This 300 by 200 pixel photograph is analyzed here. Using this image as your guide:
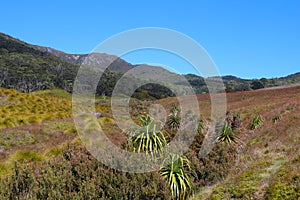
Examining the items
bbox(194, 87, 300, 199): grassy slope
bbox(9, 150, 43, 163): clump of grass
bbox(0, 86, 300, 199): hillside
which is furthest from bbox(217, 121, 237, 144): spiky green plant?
bbox(9, 150, 43, 163): clump of grass

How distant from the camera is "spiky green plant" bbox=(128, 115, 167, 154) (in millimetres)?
17844

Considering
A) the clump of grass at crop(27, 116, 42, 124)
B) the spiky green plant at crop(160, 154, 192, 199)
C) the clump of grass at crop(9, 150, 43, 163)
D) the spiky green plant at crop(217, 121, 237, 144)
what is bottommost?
the spiky green plant at crop(160, 154, 192, 199)

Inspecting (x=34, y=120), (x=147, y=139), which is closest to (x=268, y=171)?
(x=147, y=139)

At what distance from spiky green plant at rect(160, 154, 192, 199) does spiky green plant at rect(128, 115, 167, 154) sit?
167cm

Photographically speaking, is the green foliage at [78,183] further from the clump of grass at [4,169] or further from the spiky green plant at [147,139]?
the spiky green plant at [147,139]

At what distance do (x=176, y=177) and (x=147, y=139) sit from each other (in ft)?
10.1

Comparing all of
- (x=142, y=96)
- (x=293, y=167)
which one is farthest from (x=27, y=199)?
(x=142, y=96)

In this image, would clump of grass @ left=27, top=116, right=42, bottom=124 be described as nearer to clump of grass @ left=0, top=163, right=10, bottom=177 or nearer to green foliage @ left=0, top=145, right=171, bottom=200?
clump of grass @ left=0, top=163, right=10, bottom=177

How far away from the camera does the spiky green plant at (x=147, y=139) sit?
17844 millimetres

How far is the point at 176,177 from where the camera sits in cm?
1603

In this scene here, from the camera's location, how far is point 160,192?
13938 millimetres

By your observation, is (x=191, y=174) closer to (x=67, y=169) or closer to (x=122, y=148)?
(x=122, y=148)

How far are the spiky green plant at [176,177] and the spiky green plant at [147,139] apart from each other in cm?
167

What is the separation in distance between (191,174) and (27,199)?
426 inches
